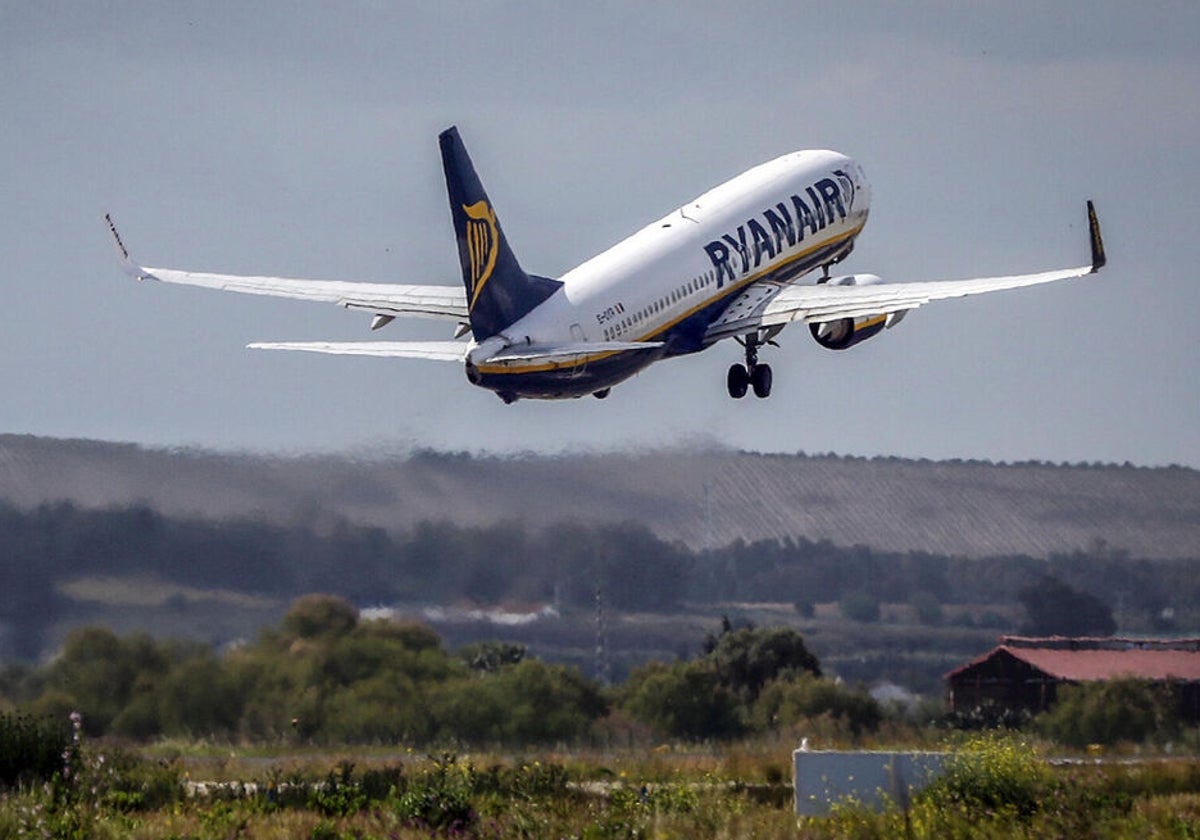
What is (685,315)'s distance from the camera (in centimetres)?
6650

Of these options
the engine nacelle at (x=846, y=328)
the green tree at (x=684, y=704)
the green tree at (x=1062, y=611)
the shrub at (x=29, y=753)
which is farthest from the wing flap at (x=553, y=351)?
the green tree at (x=1062, y=611)

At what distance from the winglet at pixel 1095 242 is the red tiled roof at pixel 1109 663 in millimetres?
9158

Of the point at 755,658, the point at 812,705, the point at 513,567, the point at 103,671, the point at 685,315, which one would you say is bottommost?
the point at 812,705

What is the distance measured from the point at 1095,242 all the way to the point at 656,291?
34.0 ft

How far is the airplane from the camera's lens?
60.1 metres

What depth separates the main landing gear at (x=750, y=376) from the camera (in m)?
69.5

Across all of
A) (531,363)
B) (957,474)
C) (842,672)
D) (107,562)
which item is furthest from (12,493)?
(957,474)

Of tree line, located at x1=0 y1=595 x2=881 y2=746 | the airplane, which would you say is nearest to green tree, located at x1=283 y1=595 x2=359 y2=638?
tree line, located at x1=0 y1=595 x2=881 y2=746

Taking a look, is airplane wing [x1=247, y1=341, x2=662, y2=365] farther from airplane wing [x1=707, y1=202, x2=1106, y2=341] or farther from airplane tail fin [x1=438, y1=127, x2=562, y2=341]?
airplane wing [x1=707, y1=202, x2=1106, y2=341]

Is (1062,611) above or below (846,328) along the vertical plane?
below

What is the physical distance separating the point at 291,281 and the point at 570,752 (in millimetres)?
15191

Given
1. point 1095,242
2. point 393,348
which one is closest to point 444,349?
point 393,348

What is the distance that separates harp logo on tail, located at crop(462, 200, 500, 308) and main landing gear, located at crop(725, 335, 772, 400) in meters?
10.2

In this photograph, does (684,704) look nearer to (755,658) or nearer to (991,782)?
(755,658)
